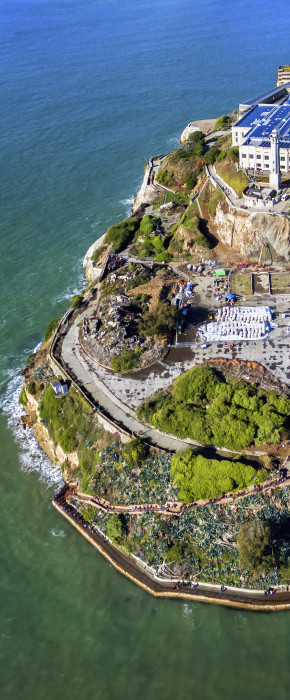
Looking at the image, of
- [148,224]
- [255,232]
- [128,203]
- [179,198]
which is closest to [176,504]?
[255,232]

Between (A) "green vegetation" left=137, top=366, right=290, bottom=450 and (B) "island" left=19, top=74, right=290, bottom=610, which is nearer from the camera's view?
(B) "island" left=19, top=74, right=290, bottom=610

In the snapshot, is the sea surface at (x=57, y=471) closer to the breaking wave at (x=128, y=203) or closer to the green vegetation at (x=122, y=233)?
the breaking wave at (x=128, y=203)

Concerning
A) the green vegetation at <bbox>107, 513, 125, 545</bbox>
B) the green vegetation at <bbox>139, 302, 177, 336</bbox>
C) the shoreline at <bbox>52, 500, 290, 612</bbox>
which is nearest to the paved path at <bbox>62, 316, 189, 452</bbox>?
the green vegetation at <bbox>139, 302, 177, 336</bbox>

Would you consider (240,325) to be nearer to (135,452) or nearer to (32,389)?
(135,452)

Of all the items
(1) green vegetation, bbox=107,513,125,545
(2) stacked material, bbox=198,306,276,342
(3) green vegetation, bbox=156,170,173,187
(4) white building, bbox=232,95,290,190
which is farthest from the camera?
(3) green vegetation, bbox=156,170,173,187

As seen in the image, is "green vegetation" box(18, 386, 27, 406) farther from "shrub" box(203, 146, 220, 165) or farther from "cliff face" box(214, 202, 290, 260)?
"shrub" box(203, 146, 220, 165)

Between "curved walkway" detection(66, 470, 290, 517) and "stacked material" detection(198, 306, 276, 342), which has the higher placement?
"stacked material" detection(198, 306, 276, 342)

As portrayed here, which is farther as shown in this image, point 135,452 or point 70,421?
point 70,421
